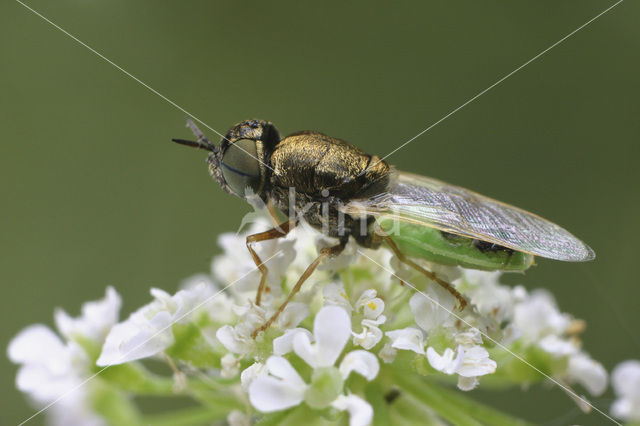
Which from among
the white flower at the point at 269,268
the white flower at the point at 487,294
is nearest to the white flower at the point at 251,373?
the white flower at the point at 269,268

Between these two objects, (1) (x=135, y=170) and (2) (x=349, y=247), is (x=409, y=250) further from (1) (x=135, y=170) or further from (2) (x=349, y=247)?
(1) (x=135, y=170)

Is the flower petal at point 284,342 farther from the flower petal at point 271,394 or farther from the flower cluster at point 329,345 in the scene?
the flower petal at point 271,394

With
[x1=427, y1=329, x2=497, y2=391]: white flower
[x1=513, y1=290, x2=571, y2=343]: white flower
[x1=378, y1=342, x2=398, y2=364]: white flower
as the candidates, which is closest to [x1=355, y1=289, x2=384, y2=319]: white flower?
[x1=378, y1=342, x2=398, y2=364]: white flower

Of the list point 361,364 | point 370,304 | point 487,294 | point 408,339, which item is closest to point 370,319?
point 370,304

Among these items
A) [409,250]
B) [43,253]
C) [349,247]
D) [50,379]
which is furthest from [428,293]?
[43,253]

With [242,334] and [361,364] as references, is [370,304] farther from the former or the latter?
[242,334]

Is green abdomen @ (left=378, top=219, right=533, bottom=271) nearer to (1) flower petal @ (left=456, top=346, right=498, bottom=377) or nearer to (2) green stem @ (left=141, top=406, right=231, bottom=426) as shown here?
(1) flower petal @ (left=456, top=346, right=498, bottom=377)
